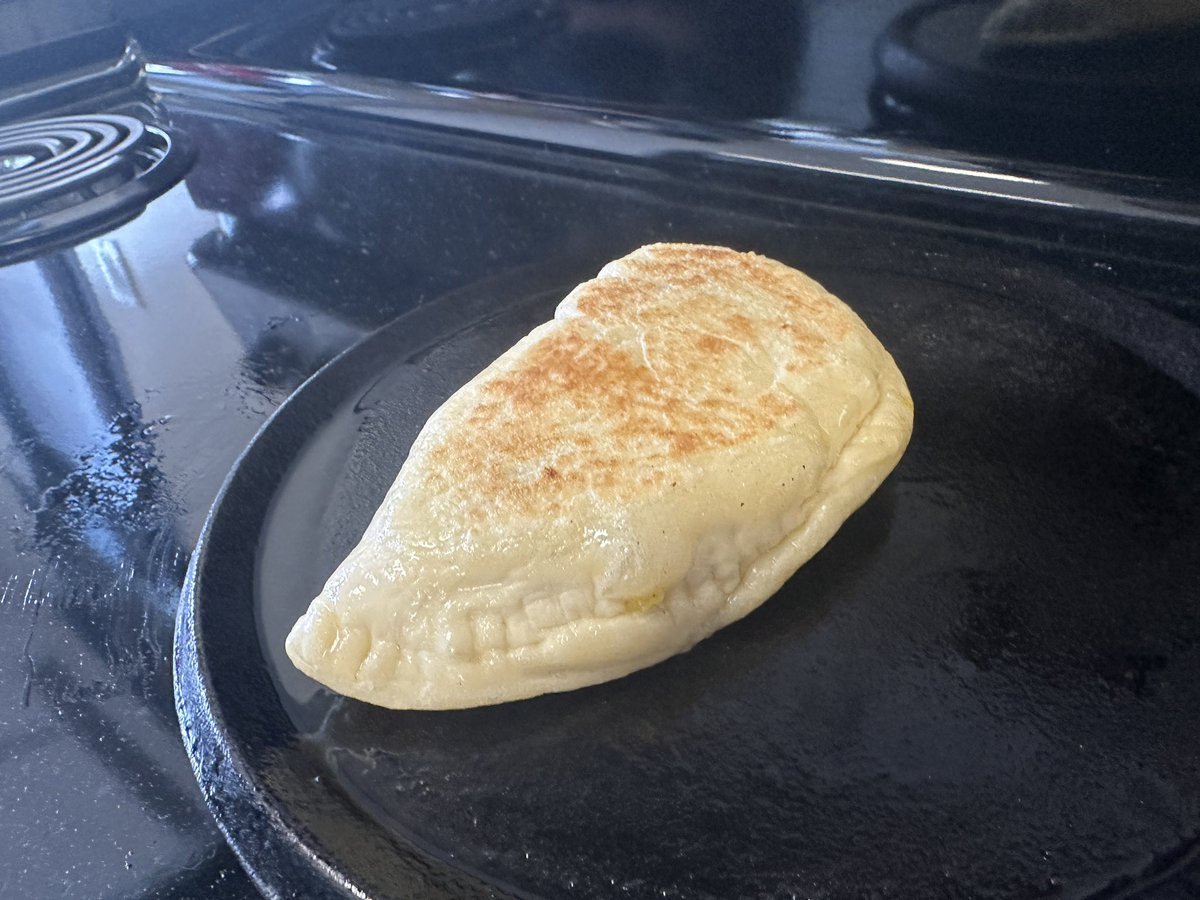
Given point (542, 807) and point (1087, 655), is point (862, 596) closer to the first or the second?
point (1087, 655)

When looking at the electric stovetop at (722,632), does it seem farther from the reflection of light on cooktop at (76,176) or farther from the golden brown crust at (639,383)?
the golden brown crust at (639,383)

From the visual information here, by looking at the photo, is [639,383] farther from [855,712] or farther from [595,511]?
[855,712]

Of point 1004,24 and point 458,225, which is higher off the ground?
point 1004,24

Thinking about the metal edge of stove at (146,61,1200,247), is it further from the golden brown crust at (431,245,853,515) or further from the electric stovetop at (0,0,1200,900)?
the golden brown crust at (431,245,853,515)

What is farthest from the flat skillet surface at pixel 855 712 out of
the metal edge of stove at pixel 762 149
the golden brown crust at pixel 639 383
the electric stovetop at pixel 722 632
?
the metal edge of stove at pixel 762 149

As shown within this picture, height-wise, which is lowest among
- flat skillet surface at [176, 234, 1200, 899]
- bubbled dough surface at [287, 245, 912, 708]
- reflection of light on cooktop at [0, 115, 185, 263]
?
flat skillet surface at [176, 234, 1200, 899]

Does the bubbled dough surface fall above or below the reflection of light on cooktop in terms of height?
below

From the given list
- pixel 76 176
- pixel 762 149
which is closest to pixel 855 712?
pixel 762 149

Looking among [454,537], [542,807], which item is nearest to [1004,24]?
[454,537]

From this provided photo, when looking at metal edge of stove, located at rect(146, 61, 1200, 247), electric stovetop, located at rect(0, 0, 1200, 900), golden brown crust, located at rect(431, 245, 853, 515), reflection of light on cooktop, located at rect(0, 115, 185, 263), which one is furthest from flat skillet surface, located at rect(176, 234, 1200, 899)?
reflection of light on cooktop, located at rect(0, 115, 185, 263)
